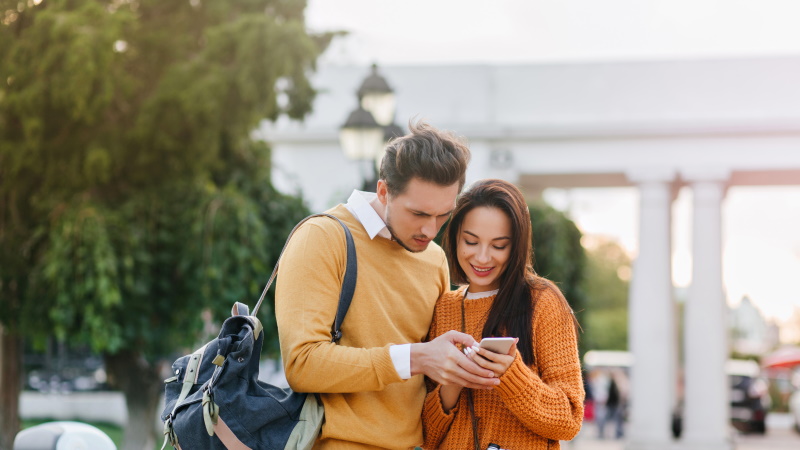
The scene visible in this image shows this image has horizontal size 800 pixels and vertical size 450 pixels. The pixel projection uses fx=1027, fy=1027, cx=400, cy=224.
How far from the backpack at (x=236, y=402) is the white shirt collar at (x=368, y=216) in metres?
0.20

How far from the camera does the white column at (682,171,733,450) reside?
57.3 ft

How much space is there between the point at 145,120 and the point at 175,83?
0.46m

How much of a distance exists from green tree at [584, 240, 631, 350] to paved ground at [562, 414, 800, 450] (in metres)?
23.7

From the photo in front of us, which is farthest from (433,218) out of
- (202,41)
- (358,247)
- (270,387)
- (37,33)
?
(202,41)

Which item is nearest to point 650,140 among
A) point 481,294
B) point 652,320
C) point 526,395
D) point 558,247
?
point 652,320

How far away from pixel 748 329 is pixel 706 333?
4079cm

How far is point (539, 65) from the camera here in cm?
1773

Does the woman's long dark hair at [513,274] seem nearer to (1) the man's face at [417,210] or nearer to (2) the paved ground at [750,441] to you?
(1) the man's face at [417,210]

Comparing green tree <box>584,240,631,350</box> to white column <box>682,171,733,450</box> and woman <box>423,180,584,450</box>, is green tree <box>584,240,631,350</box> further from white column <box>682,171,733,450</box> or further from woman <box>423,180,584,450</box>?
woman <box>423,180,584,450</box>

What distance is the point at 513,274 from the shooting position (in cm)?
316

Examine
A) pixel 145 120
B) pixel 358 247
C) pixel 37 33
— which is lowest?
pixel 358 247

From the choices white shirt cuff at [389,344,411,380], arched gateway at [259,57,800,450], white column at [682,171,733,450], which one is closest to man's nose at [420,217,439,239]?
white shirt cuff at [389,344,411,380]

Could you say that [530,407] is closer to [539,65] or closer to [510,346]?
[510,346]

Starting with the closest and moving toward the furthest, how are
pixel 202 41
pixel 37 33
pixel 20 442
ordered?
pixel 20 442 < pixel 37 33 < pixel 202 41
